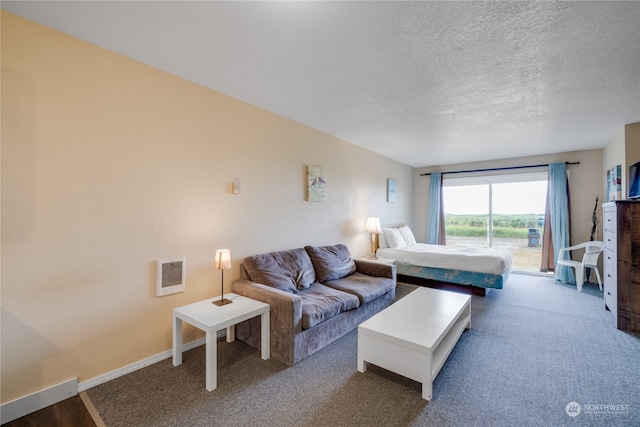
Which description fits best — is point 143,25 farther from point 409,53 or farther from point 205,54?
point 409,53

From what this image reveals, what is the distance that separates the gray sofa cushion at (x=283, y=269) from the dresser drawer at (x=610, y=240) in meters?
3.33

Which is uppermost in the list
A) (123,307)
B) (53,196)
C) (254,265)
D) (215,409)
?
(53,196)

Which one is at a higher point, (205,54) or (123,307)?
(205,54)

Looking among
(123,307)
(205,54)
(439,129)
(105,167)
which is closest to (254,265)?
(123,307)

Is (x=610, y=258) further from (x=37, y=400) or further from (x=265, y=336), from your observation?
(x=37, y=400)

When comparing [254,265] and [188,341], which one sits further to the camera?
[254,265]

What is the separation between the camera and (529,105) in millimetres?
2887

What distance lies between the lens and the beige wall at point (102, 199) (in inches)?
64.9

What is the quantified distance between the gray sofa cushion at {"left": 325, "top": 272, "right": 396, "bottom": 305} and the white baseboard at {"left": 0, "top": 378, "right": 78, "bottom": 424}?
2252 mm

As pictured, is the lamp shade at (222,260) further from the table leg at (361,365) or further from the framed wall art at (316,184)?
the framed wall art at (316,184)

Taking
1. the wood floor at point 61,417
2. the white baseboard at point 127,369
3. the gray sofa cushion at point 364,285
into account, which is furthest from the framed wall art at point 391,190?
the wood floor at point 61,417

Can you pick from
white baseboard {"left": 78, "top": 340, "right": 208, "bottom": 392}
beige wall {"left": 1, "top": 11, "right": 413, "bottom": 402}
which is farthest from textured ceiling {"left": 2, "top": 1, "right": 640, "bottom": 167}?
white baseboard {"left": 78, "top": 340, "right": 208, "bottom": 392}

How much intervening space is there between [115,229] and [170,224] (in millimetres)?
383

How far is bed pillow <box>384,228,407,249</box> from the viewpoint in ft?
16.3
